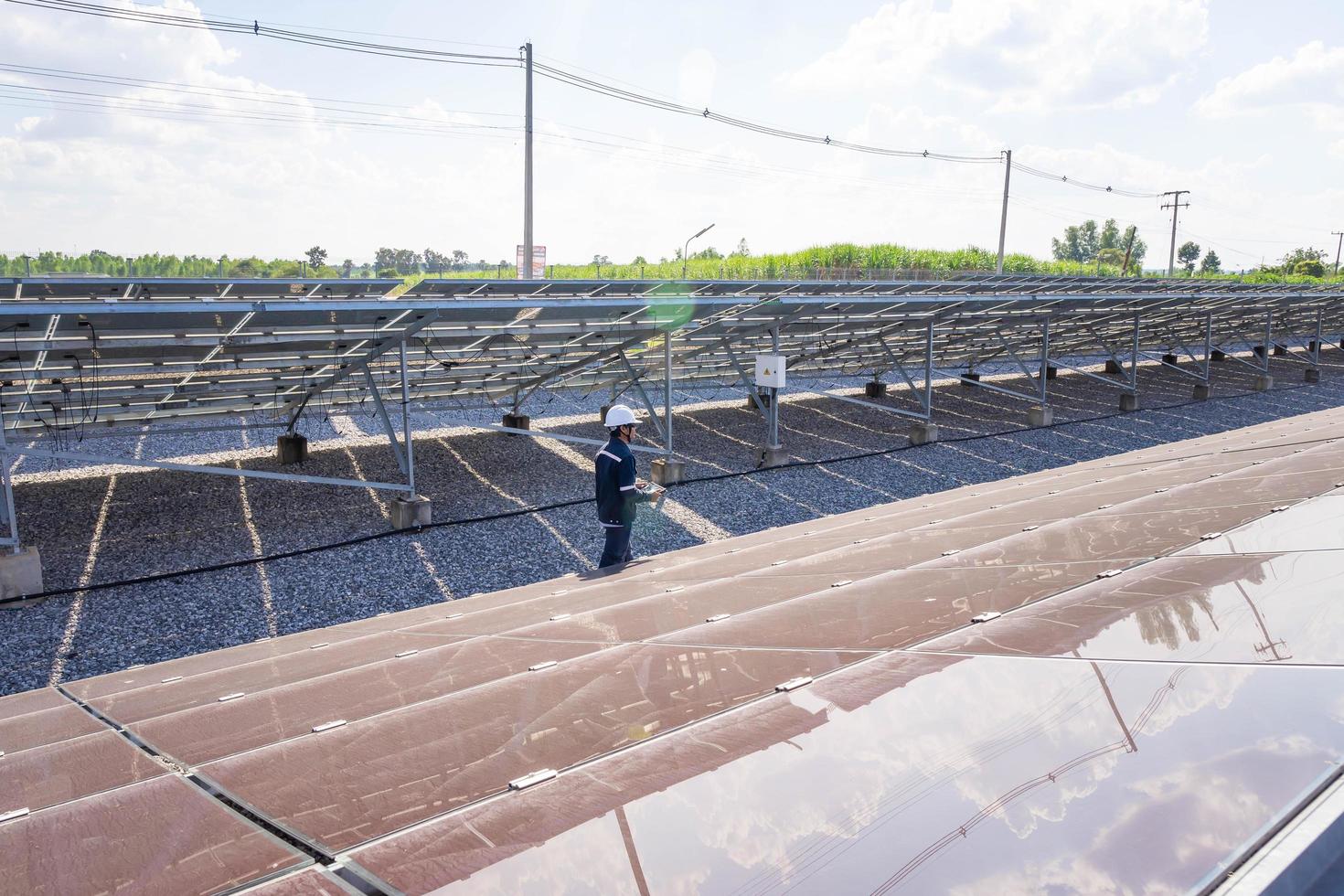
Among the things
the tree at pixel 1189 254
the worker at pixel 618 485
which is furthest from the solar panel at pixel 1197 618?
the tree at pixel 1189 254

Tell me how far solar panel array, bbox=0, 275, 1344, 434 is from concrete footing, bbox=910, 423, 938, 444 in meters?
2.29

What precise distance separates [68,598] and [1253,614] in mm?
11341

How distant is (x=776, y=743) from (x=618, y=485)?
17.7 ft

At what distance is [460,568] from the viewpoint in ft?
37.2

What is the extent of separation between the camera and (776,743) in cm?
221

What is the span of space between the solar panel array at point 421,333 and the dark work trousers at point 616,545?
Answer: 486 centimetres

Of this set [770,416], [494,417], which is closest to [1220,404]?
[770,416]

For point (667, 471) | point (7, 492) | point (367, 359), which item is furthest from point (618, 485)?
point (667, 471)

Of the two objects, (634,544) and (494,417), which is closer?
(634,544)

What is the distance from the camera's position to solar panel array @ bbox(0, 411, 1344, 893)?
1.59 metres

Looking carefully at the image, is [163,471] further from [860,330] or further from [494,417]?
[860,330]

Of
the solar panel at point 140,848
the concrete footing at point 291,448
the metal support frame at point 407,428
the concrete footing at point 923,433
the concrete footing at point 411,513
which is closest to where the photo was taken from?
the solar panel at point 140,848

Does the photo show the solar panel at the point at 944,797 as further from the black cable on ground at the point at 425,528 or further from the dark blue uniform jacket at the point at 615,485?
the black cable on ground at the point at 425,528

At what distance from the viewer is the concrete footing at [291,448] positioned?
629 inches
